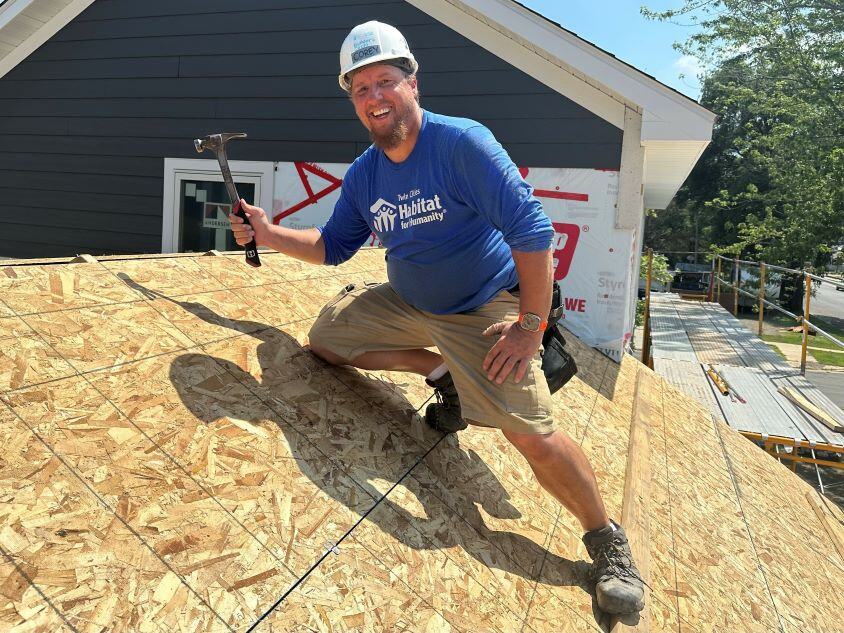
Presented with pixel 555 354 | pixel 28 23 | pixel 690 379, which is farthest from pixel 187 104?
pixel 690 379

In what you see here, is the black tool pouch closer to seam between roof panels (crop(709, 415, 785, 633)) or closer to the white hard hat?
the white hard hat

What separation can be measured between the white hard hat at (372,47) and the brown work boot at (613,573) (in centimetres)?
218

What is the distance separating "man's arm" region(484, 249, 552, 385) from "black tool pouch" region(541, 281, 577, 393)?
0.94 ft

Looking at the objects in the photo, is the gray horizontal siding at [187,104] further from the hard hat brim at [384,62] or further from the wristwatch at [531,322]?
Answer: the wristwatch at [531,322]

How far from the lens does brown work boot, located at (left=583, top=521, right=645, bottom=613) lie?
7.48ft

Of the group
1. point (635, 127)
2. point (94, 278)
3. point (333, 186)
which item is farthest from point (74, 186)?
point (635, 127)

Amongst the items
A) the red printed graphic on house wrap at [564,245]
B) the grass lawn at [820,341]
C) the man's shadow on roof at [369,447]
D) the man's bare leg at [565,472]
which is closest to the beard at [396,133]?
the man's shadow on roof at [369,447]

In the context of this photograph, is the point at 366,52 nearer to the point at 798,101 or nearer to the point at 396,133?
the point at 396,133

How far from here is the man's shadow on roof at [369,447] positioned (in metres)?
2.35

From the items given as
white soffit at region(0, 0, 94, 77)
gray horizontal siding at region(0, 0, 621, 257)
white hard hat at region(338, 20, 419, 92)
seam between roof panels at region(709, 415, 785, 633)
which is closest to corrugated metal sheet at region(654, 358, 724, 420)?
seam between roof panels at region(709, 415, 785, 633)

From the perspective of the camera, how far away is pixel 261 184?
8219 millimetres

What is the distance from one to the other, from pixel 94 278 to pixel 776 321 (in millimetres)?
27581

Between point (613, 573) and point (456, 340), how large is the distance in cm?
115

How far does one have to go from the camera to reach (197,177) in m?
8.45
